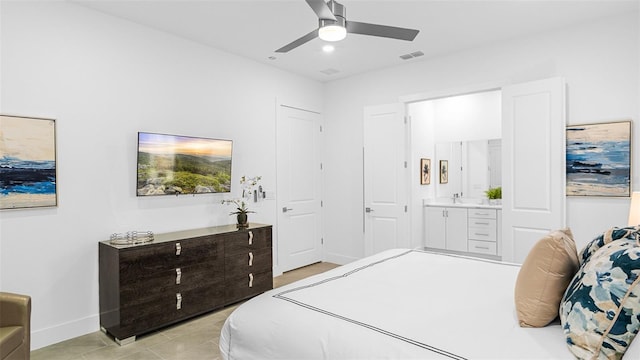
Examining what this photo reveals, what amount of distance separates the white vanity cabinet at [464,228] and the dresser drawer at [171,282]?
372 centimetres

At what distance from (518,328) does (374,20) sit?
2.95 m

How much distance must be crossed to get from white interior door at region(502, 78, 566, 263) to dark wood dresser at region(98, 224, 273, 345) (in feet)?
9.34

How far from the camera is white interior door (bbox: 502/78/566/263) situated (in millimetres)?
3660

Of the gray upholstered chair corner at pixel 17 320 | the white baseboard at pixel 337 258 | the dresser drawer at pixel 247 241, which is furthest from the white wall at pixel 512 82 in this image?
the gray upholstered chair corner at pixel 17 320

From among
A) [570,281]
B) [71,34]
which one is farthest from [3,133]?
[570,281]

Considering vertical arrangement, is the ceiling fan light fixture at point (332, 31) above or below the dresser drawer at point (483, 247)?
above

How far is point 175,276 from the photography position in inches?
130

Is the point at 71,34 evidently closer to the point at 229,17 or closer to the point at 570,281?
the point at 229,17

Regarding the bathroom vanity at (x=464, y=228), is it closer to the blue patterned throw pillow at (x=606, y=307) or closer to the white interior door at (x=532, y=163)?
the white interior door at (x=532, y=163)

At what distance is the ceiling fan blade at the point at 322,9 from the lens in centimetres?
209

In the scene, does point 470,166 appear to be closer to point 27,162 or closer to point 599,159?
point 599,159

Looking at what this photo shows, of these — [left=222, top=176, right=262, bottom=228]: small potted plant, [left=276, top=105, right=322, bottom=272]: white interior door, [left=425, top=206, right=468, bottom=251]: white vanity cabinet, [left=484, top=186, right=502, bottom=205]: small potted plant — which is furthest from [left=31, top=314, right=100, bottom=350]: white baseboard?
[left=484, top=186, right=502, bottom=205]: small potted plant

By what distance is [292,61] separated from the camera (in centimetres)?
476

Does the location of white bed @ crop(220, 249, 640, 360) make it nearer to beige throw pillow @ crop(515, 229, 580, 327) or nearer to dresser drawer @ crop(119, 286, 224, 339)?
beige throw pillow @ crop(515, 229, 580, 327)
